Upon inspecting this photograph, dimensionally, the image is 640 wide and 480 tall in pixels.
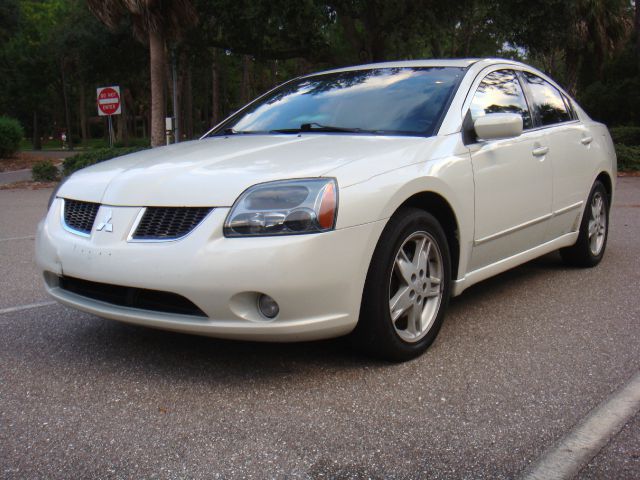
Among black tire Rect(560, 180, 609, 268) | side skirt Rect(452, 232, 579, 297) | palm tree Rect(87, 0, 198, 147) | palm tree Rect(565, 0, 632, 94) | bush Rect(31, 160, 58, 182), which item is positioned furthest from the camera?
palm tree Rect(565, 0, 632, 94)

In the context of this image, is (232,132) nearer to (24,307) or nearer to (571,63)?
(24,307)

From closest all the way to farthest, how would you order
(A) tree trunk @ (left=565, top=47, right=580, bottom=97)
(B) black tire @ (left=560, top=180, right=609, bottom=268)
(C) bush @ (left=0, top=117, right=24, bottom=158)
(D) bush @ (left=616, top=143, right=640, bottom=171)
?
(B) black tire @ (left=560, top=180, right=609, bottom=268) → (D) bush @ (left=616, top=143, right=640, bottom=171) → (A) tree trunk @ (left=565, top=47, right=580, bottom=97) → (C) bush @ (left=0, top=117, right=24, bottom=158)

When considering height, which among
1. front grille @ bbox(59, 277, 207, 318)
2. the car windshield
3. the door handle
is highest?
the car windshield

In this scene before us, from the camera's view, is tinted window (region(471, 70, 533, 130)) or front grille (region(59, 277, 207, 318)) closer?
front grille (region(59, 277, 207, 318))

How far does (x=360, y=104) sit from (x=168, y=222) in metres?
1.64

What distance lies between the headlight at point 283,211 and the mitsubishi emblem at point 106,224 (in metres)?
0.59

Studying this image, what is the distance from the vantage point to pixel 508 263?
171 inches

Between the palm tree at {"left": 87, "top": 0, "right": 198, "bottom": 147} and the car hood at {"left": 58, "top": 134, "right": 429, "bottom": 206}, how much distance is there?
12.2 m

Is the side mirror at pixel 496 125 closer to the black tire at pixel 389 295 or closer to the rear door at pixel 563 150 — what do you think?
the black tire at pixel 389 295

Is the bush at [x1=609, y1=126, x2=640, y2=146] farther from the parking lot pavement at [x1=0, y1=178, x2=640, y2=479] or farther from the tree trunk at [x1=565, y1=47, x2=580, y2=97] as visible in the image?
the parking lot pavement at [x1=0, y1=178, x2=640, y2=479]

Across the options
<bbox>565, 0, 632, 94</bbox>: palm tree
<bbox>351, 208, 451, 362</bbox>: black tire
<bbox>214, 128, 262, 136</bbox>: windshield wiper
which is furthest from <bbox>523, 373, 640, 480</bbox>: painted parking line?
<bbox>565, 0, 632, 94</bbox>: palm tree

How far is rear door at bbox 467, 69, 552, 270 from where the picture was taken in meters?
3.95

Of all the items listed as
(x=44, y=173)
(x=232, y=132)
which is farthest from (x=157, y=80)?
(x=232, y=132)

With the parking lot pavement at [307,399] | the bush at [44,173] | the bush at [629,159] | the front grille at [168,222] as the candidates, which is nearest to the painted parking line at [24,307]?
the parking lot pavement at [307,399]
